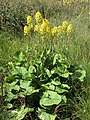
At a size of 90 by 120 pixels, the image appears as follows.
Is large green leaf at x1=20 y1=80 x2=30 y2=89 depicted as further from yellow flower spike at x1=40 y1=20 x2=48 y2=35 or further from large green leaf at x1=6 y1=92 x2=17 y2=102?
yellow flower spike at x1=40 y1=20 x2=48 y2=35

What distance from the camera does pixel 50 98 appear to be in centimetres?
343

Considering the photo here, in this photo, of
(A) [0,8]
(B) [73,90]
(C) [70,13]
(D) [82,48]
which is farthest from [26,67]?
(A) [0,8]

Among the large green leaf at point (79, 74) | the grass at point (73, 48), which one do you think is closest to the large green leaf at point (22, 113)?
the grass at point (73, 48)

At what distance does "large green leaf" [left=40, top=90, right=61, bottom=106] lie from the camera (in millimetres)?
3355

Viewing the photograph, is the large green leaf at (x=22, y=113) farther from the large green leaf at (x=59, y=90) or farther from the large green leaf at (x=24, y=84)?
the large green leaf at (x=59, y=90)

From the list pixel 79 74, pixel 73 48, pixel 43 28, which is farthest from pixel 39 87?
pixel 73 48

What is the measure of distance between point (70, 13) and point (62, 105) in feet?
11.5

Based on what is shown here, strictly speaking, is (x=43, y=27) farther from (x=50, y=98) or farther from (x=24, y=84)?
(x=50, y=98)

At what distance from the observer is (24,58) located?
3891mm

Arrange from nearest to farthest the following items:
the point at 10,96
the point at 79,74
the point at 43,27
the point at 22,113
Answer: the point at 22,113
the point at 10,96
the point at 79,74
the point at 43,27

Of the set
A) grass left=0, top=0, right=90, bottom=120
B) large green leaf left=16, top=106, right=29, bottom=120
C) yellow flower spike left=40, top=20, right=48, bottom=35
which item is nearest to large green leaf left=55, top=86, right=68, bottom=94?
grass left=0, top=0, right=90, bottom=120

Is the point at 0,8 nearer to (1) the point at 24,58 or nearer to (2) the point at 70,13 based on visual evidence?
(2) the point at 70,13

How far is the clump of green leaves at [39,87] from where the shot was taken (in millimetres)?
3424

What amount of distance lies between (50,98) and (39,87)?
0.75 feet
